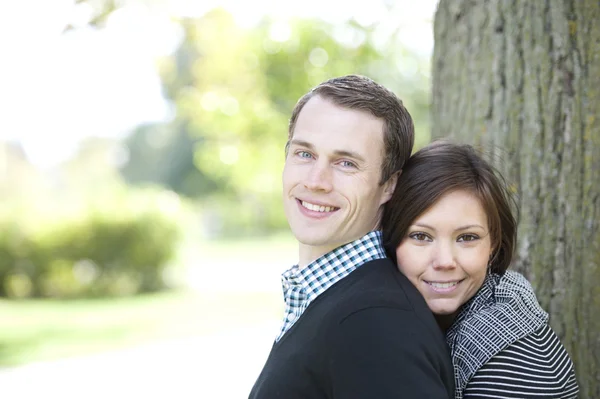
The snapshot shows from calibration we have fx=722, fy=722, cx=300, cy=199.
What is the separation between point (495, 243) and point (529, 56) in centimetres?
112

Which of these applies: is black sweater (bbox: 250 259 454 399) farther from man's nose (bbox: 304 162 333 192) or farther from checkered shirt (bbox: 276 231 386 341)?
man's nose (bbox: 304 162 333 192)

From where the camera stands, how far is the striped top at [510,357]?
2074 millimetres

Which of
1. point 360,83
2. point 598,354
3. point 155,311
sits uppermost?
point 360,83

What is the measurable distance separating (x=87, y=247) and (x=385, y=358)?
45.5ft

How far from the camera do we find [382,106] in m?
2.16

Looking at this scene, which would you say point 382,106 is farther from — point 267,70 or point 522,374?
point 267,70

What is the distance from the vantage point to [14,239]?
1455cm

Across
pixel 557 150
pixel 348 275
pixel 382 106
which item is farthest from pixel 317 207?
pixel 557 150

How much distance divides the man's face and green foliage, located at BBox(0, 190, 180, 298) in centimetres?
1318

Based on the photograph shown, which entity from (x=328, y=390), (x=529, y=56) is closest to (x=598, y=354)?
(x=529, y=56)

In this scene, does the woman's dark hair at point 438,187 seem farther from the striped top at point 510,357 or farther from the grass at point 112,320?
the grass at point 112,320

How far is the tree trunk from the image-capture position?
302cm

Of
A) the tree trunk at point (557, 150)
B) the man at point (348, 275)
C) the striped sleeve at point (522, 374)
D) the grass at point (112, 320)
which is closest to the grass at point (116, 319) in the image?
the grass at point (112, 320)

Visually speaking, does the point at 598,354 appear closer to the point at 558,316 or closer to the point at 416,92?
the point at 558,316
